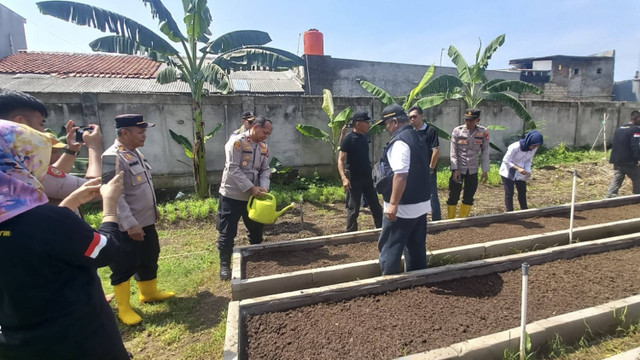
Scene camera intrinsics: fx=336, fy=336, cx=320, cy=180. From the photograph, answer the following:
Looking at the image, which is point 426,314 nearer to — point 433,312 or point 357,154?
point 433,312

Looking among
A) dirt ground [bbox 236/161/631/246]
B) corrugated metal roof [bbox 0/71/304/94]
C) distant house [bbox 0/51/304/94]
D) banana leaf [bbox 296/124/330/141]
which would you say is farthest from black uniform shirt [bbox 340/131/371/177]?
distant house [bbox 0/51/304/94]

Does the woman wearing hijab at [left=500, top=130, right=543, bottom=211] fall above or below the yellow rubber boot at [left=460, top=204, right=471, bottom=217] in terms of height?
above

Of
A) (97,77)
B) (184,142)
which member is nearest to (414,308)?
(184,142)

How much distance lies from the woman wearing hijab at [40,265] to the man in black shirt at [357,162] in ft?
11.5

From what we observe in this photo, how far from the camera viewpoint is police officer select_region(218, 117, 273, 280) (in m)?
3.96

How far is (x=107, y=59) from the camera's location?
46.0 ft

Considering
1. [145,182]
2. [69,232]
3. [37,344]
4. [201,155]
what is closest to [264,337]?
[37,344]

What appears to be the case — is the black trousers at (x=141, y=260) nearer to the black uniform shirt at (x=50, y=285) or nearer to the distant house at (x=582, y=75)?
the black uniform shirt at (x=50, y=285)

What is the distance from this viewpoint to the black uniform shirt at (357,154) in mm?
4734

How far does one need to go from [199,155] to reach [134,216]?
4077 mm

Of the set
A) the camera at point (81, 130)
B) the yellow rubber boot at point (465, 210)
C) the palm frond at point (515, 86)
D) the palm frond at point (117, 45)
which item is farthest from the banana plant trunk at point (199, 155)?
the palm frond at point (515, 86)

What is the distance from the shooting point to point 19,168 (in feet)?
4.18

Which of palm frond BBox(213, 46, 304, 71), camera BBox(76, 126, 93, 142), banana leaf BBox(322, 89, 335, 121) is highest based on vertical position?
palm frond BBox(213, 46, 304, 71)

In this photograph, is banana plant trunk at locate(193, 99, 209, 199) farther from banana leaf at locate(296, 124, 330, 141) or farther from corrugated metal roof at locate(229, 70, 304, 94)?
corrugated metal roof at locate(229, 70, 304, 94)
